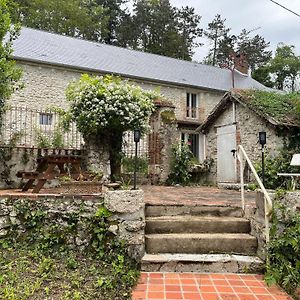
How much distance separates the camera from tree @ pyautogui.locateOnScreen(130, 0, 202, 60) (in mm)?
29578

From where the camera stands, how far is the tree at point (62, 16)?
23.0 m

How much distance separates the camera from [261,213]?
3.91m

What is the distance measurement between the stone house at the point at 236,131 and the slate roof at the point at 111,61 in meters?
6.42

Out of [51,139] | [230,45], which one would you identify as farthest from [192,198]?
[230,45]

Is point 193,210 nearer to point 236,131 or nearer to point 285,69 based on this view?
point 236,131

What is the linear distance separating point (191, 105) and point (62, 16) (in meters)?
12.7

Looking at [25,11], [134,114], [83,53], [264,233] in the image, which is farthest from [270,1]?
[25,11]

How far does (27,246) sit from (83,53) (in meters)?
14.9

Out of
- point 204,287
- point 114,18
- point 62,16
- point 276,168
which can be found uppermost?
point 114,18

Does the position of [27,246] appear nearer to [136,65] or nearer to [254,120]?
[254,120]

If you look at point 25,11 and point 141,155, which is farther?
point 25,11

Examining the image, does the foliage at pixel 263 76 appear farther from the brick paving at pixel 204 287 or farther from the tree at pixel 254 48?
the brick paving at pixel 204 287

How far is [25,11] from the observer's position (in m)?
23.0

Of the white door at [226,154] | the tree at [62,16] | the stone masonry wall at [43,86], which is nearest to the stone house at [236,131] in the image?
the white door at [226,154]
